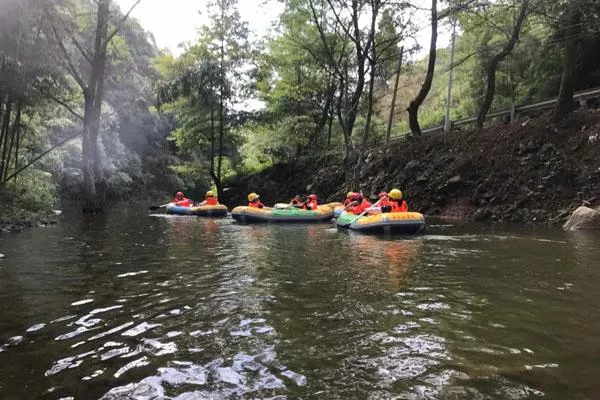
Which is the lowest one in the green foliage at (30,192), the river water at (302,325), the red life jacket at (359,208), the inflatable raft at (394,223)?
the river water at (302,325)

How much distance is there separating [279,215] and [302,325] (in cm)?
1302

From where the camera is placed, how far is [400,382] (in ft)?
11.6

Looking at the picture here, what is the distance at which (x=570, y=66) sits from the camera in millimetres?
15656

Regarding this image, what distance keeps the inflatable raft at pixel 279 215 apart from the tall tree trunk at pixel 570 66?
28.7ft

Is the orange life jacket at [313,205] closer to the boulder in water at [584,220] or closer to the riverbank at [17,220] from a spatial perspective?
the boulder in water at [584,220]

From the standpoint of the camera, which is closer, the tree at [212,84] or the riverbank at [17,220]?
the riverbank at [17,220]

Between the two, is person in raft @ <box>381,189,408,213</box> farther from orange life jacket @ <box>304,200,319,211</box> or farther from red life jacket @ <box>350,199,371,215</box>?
orange life jacket @ <box>304,200,319,211</box>

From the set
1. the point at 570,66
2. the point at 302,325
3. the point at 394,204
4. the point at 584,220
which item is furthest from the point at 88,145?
Answer: the point at 302,325

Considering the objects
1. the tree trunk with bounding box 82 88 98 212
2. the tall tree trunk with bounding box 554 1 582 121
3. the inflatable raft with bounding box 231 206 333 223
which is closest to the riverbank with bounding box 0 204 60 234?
the tree trunk with bounding box 82 88 98 212

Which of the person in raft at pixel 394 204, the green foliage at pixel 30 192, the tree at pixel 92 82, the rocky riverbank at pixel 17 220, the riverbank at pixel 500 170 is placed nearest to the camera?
the person in raft at pixel 394 204

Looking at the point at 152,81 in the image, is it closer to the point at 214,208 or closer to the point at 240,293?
the point at 214,208

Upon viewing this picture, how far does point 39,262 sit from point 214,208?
13.7 m

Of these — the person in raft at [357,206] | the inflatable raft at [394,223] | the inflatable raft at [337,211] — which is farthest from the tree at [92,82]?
the inflatable raft at [394,223]

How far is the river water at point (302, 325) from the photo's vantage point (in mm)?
3529
